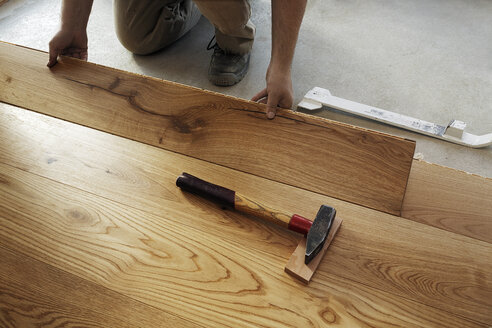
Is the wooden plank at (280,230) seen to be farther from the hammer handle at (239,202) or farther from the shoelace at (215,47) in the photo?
the shoelace at (215,47)

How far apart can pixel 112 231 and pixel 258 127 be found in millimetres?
483

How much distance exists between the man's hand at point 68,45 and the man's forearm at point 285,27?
759mm

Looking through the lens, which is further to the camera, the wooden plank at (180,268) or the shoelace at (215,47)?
the shoelace at (215,47)

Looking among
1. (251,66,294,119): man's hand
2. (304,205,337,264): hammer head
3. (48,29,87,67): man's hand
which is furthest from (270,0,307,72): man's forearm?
(48,29,87,67): man's hand

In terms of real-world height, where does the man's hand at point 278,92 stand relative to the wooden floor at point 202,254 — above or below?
above

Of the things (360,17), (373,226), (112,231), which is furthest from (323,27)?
(112,231)

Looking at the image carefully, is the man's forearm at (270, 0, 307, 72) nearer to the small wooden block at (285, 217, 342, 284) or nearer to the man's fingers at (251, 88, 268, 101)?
the man's fingers at (251, 88, 268, 101)

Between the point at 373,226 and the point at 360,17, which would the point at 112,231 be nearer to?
the point at 373,226

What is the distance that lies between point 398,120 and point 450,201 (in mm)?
680

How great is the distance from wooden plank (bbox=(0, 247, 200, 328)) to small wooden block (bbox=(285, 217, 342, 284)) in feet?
0.80

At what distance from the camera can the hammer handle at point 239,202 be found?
0.83m

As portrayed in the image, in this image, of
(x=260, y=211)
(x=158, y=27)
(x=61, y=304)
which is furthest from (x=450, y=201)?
(x=158, y=27)

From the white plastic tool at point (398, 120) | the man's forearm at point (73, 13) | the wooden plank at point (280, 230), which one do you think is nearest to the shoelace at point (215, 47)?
the white plastic tool at point (398, 120)

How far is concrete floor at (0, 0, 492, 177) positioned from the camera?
161 centimetres
